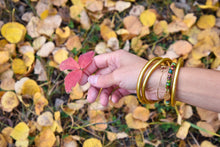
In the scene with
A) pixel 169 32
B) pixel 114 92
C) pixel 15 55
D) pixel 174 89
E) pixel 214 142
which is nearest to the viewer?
pixel 174 89

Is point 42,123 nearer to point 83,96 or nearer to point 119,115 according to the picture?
point 83,96

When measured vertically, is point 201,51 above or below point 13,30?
below

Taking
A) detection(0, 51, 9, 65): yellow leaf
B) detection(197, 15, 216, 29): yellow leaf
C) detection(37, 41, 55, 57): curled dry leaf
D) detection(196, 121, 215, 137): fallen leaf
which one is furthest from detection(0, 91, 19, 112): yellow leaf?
detection(197, 15, 216, 29): yellow leaf

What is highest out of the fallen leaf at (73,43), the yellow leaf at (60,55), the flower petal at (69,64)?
the fallen leaf at (73,43)

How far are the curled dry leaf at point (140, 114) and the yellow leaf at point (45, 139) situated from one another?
588mm

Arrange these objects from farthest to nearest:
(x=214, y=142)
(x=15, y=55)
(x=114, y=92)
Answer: (x=15, y=55)
(x=214, y=142)
(x=114, y=92)

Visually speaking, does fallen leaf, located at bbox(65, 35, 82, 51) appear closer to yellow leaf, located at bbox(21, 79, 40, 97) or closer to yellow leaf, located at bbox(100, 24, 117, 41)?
yellow leaf, located at bbox(100, 24, 117, 41)

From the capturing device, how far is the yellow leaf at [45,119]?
1.44 metres

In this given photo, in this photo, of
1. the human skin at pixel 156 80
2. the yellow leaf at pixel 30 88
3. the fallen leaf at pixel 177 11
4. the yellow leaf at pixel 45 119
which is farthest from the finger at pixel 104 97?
the fallen leaf at pixel 177 11

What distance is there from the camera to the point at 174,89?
3.23ft

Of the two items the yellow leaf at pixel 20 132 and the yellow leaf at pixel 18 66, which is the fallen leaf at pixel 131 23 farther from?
the yellow leaf at pixel 20 132

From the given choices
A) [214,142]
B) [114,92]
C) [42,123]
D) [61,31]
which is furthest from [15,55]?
[214,142]

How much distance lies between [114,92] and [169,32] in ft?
2.49

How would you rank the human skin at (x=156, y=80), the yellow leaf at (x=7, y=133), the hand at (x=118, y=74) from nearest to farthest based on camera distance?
1. the human skin at (x=156, y=80)
2. the hand at (x=118, y=74)
3. the yellow leaf at (x=7, y=133)
